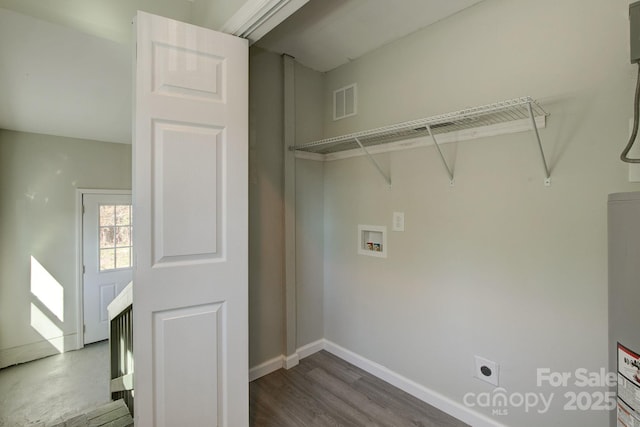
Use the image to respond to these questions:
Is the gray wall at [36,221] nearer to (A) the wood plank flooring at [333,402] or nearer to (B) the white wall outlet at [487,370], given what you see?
(A) the wood plank flooring at [333,402]

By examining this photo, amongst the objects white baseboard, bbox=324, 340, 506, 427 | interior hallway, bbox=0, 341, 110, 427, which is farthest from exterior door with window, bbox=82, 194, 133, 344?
white baseboard, bbox=324, 340, 506, 427

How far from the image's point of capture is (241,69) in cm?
151

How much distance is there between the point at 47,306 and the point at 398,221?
13.1ft

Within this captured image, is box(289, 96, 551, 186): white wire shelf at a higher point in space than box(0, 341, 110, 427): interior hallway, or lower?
higher

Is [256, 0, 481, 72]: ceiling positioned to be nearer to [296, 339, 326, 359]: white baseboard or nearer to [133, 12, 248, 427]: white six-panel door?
[133, 12, 248, 427]: white six-panel door

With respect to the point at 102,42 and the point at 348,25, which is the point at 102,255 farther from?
the point at 348,25

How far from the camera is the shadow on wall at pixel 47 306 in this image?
3184 mm

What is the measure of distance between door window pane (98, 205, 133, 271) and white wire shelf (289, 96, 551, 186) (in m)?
2.90

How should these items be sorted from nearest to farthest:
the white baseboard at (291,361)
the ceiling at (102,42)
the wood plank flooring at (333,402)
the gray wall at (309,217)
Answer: the ceiling at (102,42), the wood plank flooring at (333,402), the white baseboard at (291,361), the gray wall at (309,217)

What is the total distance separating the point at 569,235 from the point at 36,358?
16.2ft

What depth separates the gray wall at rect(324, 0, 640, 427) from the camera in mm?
1317

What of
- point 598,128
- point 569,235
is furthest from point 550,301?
point 598,128

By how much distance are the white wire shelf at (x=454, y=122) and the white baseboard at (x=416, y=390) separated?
5.55ft

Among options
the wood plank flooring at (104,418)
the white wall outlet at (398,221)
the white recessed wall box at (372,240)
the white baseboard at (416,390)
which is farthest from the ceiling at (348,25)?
the wood plank flooring at (104,418)
